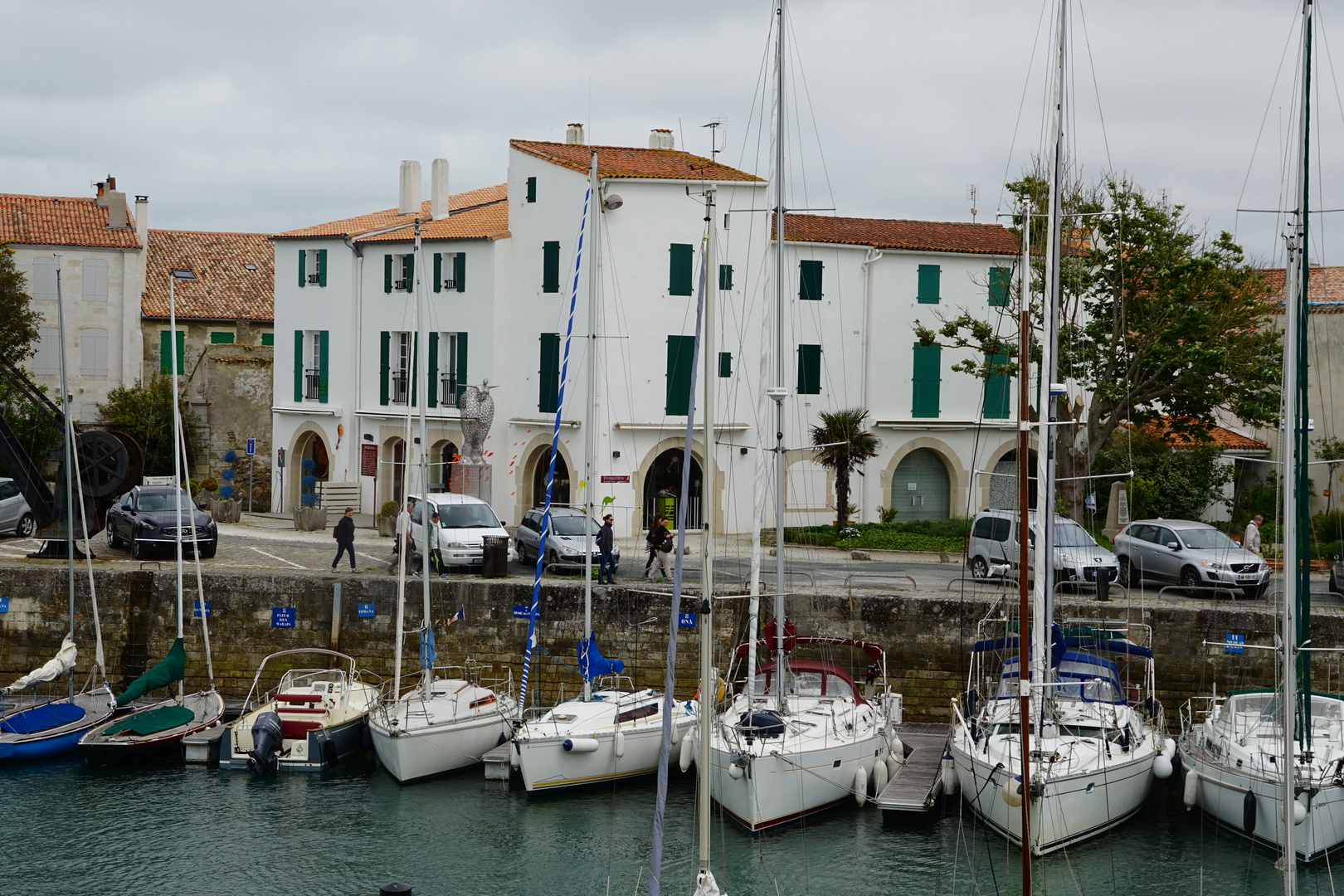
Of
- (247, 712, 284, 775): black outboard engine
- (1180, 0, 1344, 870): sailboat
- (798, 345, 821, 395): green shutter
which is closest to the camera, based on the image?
(1180, 0, 1344, 870): sailboat

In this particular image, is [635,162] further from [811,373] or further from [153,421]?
[153,421]

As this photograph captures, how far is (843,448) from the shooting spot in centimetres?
3556

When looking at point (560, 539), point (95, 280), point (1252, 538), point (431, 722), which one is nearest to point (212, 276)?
point (95, 280)

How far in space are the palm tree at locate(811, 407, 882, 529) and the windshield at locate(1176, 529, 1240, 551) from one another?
9.54 metres

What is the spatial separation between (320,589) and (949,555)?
1450 cm

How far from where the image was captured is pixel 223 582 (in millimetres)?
26328

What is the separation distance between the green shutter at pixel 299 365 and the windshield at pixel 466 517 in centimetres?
1600

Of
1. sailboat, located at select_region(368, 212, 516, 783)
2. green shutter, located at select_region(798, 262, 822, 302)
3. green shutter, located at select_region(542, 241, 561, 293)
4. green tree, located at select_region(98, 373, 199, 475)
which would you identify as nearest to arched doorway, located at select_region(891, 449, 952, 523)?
green shutter, located at select_region(798, 262, 822, 302)

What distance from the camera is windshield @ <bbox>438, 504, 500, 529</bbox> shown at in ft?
96.2

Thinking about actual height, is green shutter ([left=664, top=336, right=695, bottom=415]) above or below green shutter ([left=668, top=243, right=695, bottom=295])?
below

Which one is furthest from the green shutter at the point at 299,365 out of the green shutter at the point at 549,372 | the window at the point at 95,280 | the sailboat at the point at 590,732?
the sailboat at the point at 590,732

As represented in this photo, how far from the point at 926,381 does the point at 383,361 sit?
15.6 m

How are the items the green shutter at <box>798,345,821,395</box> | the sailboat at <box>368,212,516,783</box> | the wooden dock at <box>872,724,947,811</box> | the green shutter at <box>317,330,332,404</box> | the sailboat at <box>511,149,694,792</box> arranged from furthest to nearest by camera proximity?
1. the green shutter at <box>317,330,332,404</box>
2. the green shutter at <box>798,345,821,395</box>
3. the sailboat at <box>368,212,516,783</box>
4. the sailboat at <box>511,149,694,792</box>
5. the wooden dock at <box>872,724,947,811</box>

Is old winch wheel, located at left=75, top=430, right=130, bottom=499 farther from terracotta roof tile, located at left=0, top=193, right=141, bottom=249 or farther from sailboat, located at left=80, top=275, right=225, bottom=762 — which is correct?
terracotta roof tile, located at left=0, top=193, right=141, bottom=249
